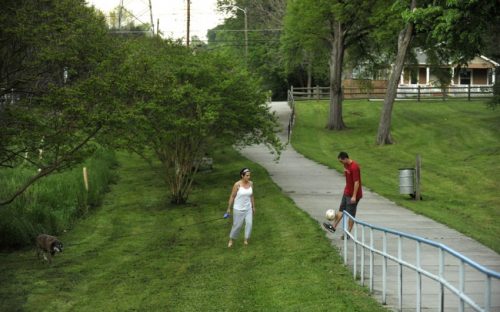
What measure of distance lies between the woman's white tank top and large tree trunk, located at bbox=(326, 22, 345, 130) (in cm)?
3082

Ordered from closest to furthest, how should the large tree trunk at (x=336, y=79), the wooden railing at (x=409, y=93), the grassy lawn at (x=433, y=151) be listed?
the grassy lawn at (x=433, y=151)
the large tree trunk at (x=336, y=79)
the wooden railing at (x=409, y=93)

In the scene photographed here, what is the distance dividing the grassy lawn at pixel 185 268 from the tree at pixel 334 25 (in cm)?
2044

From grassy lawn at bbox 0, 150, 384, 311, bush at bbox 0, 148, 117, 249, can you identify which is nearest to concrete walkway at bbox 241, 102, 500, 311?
grassy lawn at bbox 0, 150, 384, 311

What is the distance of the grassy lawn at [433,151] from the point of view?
72.0 ft

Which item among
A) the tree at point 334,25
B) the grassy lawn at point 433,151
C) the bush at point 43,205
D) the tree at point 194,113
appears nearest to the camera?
the bush at point 43,205

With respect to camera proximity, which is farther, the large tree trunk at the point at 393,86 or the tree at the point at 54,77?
the large tree trunk at the point at 393,86

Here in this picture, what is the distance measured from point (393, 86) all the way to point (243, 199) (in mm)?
24528

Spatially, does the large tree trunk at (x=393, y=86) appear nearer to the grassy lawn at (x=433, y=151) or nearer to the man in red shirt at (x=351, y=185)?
the grassy lawn at (x=433, y=151)

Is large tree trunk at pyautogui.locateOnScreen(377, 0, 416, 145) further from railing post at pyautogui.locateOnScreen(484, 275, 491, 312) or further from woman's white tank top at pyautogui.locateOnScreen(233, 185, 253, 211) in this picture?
railing post at pyautogui.locateOnScreen(484, 275, 491, 312)

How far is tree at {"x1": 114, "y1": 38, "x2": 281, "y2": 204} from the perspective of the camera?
23844 mm

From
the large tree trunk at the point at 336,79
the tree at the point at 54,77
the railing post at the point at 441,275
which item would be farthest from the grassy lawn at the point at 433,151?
the tree at the point at 54,77

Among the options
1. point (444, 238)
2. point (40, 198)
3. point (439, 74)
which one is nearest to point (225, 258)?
point (444, 238)

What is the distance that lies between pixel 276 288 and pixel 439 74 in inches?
1471

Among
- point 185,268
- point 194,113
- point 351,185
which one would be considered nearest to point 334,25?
point 194,113
